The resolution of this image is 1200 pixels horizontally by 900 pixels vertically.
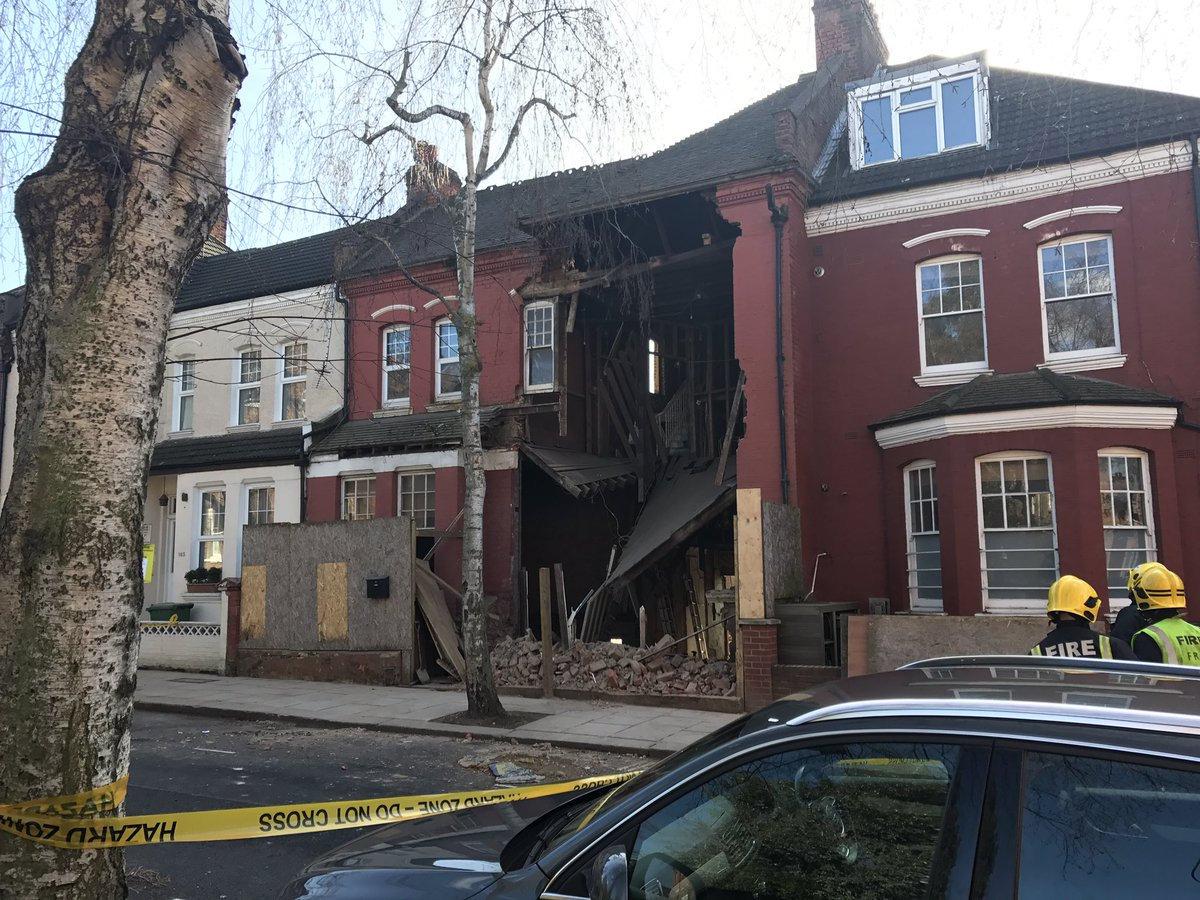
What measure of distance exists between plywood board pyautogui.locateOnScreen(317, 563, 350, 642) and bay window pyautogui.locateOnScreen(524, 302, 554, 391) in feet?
15.8

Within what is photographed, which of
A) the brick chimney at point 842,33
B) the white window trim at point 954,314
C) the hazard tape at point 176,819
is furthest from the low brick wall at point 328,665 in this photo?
the brick chimney at point 842,33

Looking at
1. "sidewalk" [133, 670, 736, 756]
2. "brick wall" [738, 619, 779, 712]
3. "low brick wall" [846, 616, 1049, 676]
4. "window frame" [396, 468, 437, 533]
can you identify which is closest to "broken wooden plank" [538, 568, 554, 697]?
"sidewalk" [133, 670, 736, 756]

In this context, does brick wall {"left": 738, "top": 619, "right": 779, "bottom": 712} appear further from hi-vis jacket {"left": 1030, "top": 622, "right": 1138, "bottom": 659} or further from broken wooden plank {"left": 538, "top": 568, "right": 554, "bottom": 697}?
hi-vis jacket {"left": 1030, "top": 622, "right": 1138, "bottom": 659}

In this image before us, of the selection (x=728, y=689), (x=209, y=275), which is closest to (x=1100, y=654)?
(x=728, y=689)

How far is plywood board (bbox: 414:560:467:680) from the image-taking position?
14.0 metres

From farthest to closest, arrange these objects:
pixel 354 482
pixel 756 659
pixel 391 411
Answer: pixel 391 411 → pixel 354 482 → pixel 756 659

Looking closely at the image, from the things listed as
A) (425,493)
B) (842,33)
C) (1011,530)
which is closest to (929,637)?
(1011,530)

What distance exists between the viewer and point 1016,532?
12102 mm

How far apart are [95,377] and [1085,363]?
12.7 metres

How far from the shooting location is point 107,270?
13.2ft

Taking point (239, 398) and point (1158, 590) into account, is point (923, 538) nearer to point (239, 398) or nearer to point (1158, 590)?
point (1158, 590)

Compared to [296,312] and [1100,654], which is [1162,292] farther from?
[296,312]

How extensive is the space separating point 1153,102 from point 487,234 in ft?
37.2

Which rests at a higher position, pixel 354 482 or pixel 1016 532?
pixel 354 482
